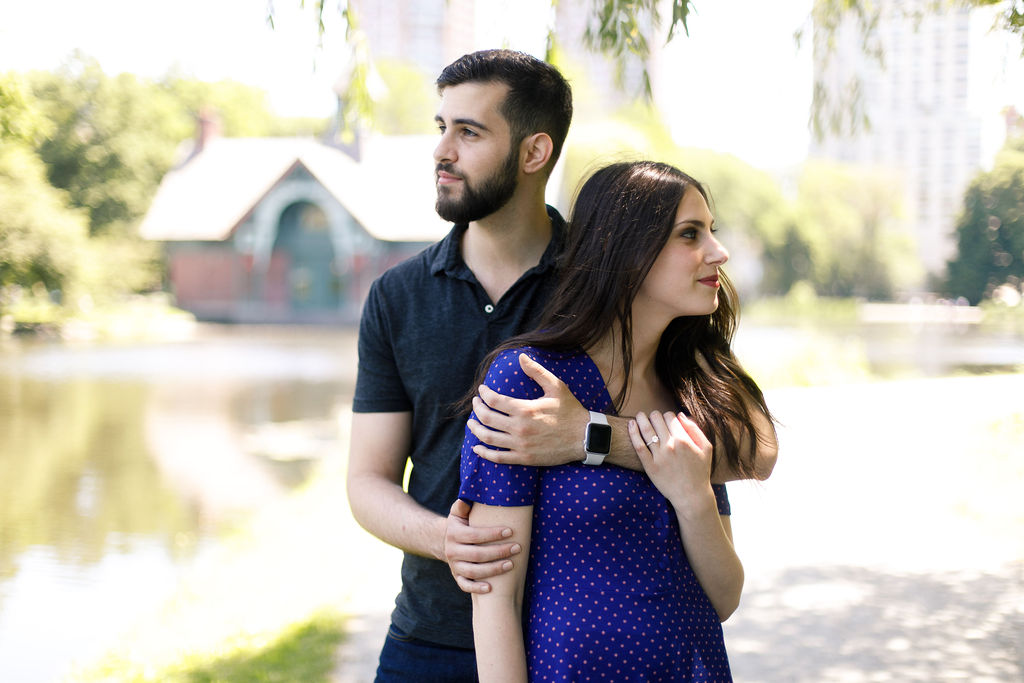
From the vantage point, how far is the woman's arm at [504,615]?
1399 millimetres

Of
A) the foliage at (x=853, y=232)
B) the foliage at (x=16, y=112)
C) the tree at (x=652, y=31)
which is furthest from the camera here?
the foliage at (x=853, y=232)

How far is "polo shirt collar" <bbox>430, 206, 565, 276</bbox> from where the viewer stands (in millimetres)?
1859

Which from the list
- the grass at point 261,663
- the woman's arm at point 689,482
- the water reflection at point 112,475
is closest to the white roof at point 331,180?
the water reflection at point 112,475

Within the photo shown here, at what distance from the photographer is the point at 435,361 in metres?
1.83

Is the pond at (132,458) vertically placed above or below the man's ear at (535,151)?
below

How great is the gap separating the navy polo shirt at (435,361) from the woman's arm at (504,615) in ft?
1.32

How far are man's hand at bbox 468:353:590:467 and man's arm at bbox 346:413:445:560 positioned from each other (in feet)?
1.13

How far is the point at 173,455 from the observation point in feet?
32.7

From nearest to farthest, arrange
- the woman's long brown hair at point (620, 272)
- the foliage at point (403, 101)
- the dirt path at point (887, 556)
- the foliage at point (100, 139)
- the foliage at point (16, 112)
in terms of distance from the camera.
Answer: the woman's long brown hair at point (620, 272), the dirt path at point (887, 556), the foliage at point (16, 112), the foliage at point (100, 139), the foliage at point (403, 101)

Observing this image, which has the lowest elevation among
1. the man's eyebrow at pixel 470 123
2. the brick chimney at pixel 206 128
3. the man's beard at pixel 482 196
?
the man's beard at pixel 482 196

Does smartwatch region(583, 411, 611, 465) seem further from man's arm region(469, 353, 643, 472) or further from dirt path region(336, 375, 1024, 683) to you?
dirt path region(336, 375, 1024, 683)

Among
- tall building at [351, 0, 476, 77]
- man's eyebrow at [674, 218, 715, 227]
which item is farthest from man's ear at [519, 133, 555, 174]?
tall building at [351, 0, 476, 77]

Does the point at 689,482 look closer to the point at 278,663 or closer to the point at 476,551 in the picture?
the point at 476,551

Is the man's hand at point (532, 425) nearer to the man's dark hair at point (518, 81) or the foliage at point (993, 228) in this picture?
the man's dark hair at point (518, 81)
